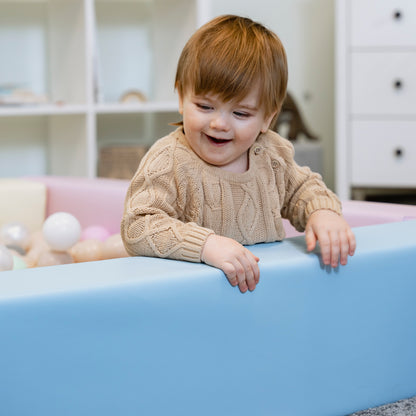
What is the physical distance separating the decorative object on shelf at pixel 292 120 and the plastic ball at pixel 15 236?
1.39 meters

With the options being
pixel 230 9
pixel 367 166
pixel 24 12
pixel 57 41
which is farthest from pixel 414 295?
pixel 230 9

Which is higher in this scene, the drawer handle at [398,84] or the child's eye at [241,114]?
the drawer handle at [398,84]

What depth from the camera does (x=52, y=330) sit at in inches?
24.1

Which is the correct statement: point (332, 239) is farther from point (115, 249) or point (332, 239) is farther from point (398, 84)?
point (398, 84)

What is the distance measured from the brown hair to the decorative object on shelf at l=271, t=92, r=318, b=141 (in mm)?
1693

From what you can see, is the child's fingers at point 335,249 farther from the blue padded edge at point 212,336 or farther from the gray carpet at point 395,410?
the gray carpet at point 395,410

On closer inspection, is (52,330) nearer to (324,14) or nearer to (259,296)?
(259,296)

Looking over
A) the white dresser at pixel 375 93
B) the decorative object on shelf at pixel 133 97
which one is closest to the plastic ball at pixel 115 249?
the decorative object on shelf at pixel 133 97

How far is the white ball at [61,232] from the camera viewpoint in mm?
1179

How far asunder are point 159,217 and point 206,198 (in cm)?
9

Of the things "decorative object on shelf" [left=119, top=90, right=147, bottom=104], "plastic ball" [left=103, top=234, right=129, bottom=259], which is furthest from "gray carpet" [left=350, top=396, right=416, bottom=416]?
"decorative object on shelf" [left=119, top=90, right=147, bottom=104]

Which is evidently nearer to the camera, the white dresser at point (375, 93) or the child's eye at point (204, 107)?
the child's eye at point (204, 107)

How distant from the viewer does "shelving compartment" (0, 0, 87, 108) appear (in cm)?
215

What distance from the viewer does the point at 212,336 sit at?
690 millimetres
